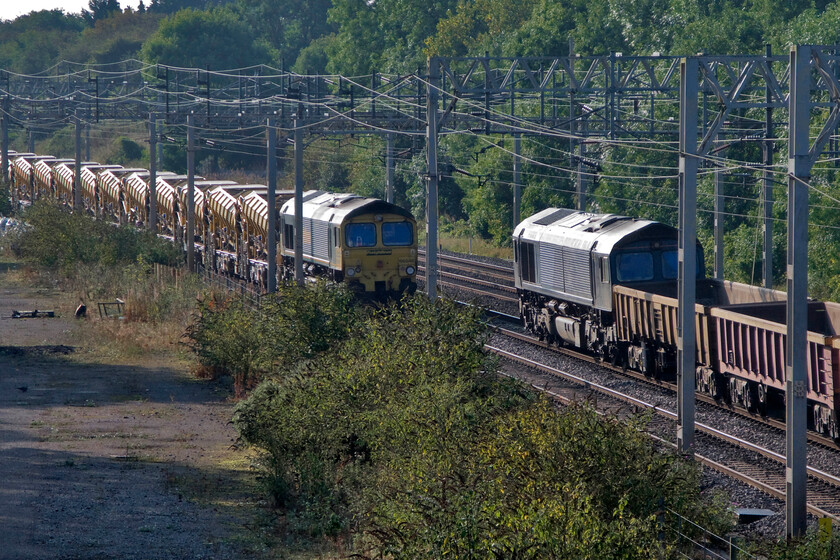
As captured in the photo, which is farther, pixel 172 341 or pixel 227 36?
pixel 227 36

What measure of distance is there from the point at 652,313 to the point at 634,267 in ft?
8.52

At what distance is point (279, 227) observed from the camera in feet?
108

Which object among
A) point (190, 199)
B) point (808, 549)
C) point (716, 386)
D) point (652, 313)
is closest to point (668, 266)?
point (652, 313)

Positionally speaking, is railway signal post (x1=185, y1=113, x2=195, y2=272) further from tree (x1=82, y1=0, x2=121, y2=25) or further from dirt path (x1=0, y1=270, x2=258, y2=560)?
tree (x1=82, y1=0, x2=121, y2=25)

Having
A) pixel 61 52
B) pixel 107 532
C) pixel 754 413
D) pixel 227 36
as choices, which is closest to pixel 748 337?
pixel 754 413

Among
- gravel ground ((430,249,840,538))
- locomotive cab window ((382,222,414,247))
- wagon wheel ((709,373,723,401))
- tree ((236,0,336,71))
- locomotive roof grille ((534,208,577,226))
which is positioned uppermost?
tree ((236,0,336,71))

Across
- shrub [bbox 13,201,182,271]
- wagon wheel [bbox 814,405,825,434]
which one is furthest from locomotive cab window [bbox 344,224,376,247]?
wagon wheel [bbox 814,405,825,434]

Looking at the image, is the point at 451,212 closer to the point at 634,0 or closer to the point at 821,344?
the point at 634,0

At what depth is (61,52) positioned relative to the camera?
359 ft

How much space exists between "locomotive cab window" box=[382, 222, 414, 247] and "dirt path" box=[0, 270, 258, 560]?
7.43 m

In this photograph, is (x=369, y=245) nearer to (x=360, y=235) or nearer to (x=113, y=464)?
(x=360, y=235)

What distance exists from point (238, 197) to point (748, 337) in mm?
21947

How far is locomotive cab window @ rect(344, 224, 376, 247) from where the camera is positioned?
94.7 ft

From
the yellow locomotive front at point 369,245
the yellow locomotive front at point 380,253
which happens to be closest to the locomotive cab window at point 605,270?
the yellow locomotive front at point 369,245
